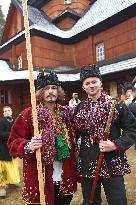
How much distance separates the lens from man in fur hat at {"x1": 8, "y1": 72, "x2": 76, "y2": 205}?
120 inches

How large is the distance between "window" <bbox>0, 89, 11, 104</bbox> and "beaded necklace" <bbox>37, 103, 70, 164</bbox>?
1502cm

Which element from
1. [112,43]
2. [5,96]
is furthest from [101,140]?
[5,96]

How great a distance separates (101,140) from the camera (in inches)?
Answer: 116

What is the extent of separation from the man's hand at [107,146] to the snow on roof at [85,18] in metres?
14.1

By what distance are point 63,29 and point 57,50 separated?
1873 millimetres

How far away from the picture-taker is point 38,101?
326 cm

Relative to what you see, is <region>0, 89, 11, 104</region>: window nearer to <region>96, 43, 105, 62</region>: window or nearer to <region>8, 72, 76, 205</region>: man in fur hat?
<region>96, 43, 105, 62</region>: window

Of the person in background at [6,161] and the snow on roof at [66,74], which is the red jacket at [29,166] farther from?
the snow on roof at [66,74]

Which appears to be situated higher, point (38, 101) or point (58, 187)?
point (38, 101)

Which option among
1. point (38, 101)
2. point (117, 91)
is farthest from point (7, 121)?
point (117, 91)

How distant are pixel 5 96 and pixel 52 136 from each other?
15.3 metres

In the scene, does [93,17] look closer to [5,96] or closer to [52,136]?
[5,96]

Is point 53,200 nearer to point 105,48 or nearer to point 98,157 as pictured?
point 98,157

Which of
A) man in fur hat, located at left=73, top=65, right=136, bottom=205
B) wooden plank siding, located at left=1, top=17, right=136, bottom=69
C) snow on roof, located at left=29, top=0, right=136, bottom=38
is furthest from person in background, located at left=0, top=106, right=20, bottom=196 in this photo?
snow on roof, located at left=29, top=0, right=136, bottom=38
